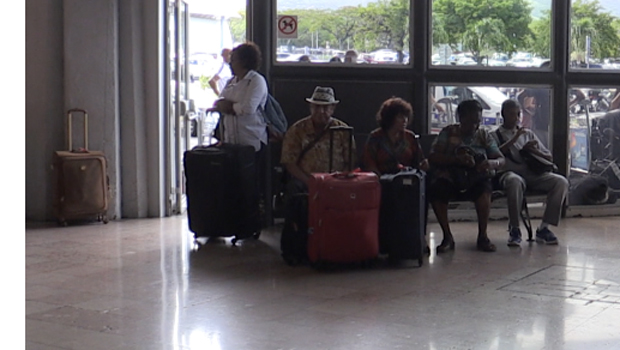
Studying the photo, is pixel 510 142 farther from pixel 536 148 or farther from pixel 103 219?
pixel 103 219

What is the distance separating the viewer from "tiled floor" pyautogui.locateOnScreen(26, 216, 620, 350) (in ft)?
15.2

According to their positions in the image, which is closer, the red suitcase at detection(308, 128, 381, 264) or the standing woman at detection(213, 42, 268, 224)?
the red suitcase at detection(308, 128, 381, 264)

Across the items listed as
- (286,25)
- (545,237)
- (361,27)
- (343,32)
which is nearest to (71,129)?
(286,25)

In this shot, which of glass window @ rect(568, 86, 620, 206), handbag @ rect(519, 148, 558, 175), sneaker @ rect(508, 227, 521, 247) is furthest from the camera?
glass window @ rect(568, 86, 620, 206)

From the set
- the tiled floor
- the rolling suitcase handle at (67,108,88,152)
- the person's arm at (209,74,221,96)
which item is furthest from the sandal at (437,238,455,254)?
the person's arm at (209,74,221,96)

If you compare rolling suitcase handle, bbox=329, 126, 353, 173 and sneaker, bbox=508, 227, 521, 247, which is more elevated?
rolling suitcase handle, bbox=329, 126, 353, 173

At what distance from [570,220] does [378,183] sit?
3214mm

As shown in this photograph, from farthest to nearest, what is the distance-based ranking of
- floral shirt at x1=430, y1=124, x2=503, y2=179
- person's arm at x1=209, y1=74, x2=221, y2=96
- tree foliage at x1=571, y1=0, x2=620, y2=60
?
person's arm at x1=209, y1=74, x2=221, y2=96 < tree foliage at x1=571, y1=0, x2=620, y2=60 < floral shirt at x1=430, y1=124, x2=503, y2=179

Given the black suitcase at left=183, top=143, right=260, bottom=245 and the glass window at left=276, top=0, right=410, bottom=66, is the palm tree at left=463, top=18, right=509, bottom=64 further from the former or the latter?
the black suitcase at left=183, top=143, right=260, bottom=245

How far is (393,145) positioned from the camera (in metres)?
6.86

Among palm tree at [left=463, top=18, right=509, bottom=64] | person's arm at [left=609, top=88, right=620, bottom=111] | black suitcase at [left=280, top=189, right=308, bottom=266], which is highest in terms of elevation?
palm tree at [left=463, top=18, right=509, bottom=64]

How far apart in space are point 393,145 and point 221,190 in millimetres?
1393

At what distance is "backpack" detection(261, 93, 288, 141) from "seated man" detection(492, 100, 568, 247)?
174 cm

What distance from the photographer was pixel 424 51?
8.62 m
